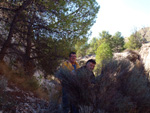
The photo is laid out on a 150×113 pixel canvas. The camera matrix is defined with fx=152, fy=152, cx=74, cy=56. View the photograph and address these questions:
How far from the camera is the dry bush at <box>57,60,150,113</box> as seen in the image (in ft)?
10.7

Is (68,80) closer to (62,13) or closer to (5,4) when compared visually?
(62,13)

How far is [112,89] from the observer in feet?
11.3

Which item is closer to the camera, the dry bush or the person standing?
the dry bush

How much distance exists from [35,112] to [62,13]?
4436 millimetres

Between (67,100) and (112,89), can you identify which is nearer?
(112,89)

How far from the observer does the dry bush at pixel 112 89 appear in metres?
3.26

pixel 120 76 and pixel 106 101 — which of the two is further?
pixel 120 76

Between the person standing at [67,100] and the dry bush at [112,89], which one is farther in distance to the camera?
the person standing at [67,100]

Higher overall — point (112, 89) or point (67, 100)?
point (112, 89)

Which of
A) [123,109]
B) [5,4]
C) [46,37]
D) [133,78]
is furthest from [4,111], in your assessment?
[5,4]

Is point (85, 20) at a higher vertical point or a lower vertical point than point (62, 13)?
higher

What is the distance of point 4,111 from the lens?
14.1 feet

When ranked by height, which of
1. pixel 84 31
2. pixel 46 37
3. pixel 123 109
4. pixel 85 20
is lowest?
pixel 123 109

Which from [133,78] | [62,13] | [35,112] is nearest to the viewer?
[133,78]
